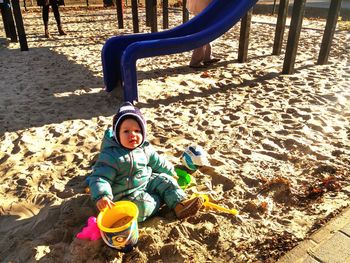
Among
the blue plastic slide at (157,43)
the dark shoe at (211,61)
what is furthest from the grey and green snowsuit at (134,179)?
the dark shoe at (211,61)

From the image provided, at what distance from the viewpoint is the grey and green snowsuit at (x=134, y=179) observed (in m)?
2.06

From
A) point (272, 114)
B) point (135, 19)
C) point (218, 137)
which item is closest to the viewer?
point (218, 137)

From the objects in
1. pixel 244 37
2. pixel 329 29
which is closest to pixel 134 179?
pixel 244 37

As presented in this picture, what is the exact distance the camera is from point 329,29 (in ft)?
17.4

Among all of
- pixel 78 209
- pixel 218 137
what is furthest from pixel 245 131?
pixel 78 209

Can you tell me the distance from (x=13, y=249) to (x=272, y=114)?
9.03 ft

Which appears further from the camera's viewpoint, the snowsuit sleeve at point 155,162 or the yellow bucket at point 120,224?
the snowsuit sleeve at point 155,162

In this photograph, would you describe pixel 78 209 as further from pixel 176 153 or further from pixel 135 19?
pixel 135 19

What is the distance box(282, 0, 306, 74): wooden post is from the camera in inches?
193

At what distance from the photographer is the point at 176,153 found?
303 cm

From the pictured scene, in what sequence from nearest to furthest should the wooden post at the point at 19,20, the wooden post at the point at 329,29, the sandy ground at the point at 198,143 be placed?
the sandy ground at the point at 198,143 → the wooden post at the point at 329,29 → the wooden post at the point at 19,20

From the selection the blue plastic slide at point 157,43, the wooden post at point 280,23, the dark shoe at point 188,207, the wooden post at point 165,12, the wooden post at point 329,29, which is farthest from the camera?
the wooden post at point 165,12

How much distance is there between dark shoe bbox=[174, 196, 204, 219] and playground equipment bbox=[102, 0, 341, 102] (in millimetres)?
2106

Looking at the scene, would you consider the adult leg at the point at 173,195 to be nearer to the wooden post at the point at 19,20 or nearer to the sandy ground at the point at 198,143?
the sandy ground at the point at 198,143
